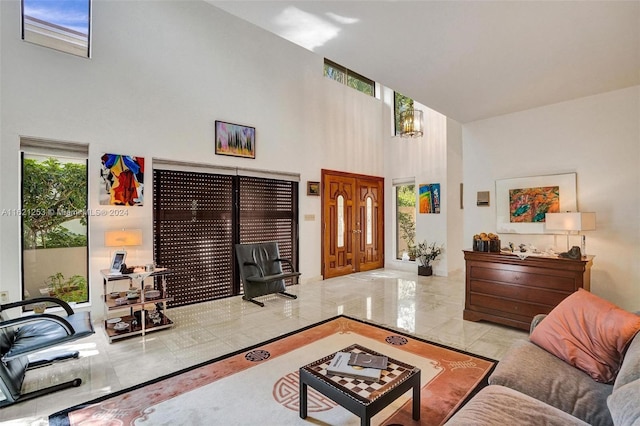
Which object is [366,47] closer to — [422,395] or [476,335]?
[422,395]

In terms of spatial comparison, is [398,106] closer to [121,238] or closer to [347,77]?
[347,77]

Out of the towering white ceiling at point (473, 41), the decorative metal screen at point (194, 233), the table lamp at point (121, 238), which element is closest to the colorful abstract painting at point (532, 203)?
the towering white ceiling at point (473, 41)

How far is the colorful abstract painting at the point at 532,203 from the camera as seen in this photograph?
3967mm

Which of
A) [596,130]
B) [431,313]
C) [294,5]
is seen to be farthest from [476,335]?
[294,5]

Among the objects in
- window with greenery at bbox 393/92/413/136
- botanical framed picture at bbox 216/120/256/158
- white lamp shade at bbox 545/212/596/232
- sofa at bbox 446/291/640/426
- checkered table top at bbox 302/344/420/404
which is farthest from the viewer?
window with greenery at bbox 393/92/413/136

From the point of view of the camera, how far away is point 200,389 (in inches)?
98.3

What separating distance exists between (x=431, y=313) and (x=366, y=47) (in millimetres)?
3477

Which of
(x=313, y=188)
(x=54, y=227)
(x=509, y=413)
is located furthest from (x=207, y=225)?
(x=509, y=413)

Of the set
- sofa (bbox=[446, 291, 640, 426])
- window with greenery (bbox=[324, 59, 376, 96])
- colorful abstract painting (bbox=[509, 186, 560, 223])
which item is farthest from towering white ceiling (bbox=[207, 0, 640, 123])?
window with greenery (bbox=[324, 59, 376, 96])

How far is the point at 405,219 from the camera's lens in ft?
26.1

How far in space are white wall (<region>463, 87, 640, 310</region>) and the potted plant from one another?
268 cm

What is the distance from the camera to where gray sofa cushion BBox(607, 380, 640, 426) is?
1089 mm

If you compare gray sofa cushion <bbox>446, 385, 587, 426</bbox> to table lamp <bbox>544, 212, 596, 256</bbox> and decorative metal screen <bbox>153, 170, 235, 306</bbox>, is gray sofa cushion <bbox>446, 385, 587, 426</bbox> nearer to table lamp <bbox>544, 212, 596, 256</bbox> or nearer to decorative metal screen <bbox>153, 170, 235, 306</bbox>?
table lamp <bbox>544, 212, 596, 256</bbox>

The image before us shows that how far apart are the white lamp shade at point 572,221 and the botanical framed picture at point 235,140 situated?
4.41 meters
